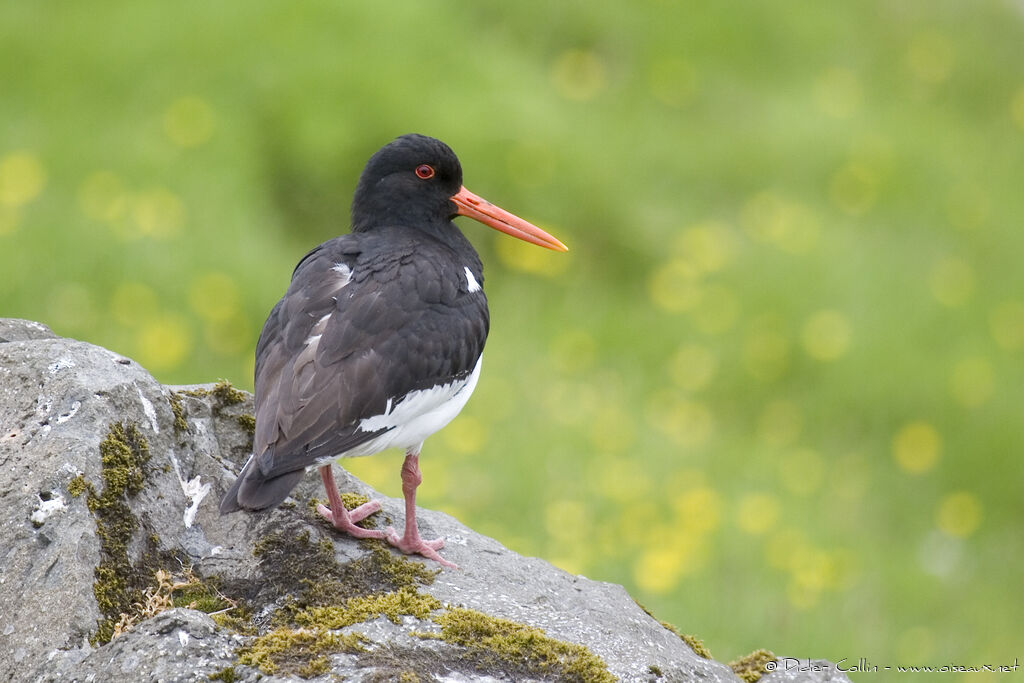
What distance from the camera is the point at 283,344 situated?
4672mm

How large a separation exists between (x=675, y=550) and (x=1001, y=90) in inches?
340

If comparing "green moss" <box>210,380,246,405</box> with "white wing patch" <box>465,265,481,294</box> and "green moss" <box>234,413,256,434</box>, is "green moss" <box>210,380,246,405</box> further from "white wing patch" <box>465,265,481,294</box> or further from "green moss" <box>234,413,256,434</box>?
"white wing patch" <box>465,265,481,294</box>

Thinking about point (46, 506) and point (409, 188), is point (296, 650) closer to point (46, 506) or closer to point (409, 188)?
point (46, 506)

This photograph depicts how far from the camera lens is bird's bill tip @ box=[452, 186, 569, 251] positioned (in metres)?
5.85

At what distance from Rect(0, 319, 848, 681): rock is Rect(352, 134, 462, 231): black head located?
1307 mm

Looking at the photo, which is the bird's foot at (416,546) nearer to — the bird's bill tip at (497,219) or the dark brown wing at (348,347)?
the dark brown wing at (348,347)

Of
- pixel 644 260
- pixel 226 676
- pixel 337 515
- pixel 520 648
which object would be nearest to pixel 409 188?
pixel 337 515

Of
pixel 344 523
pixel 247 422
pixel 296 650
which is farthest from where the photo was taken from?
pixel 247 422

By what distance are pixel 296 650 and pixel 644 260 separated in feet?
24.6

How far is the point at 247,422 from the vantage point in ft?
16.0

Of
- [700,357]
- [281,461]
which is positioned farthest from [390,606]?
[700,357]

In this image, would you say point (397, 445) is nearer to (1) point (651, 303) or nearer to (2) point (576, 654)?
(2) point (576, 654)

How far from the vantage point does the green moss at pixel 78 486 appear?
13.0 ft

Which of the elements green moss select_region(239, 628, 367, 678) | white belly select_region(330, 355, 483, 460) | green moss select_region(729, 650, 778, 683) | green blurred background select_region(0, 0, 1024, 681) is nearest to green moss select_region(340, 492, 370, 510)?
white belly select_region(330, 355, 483, 460)
